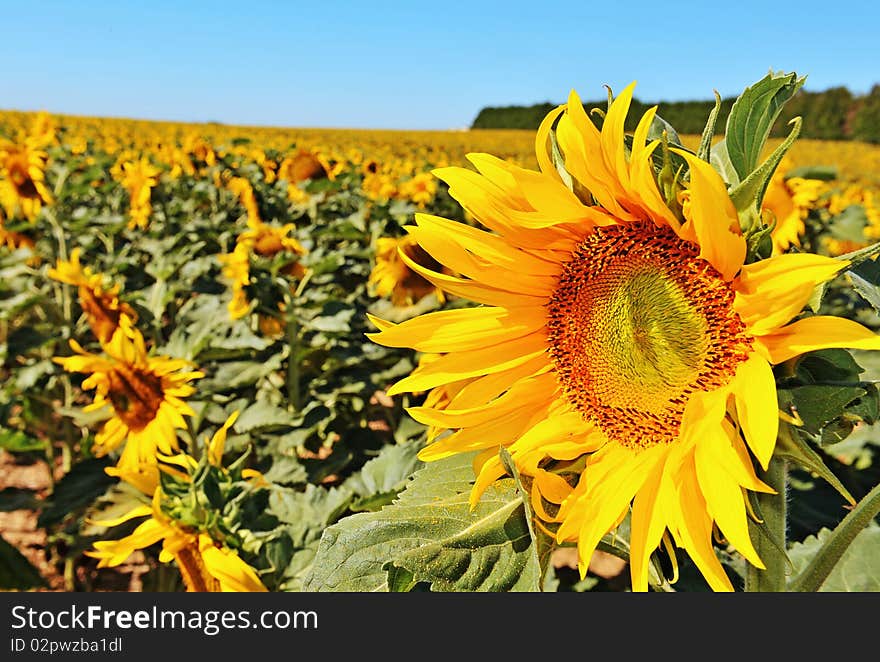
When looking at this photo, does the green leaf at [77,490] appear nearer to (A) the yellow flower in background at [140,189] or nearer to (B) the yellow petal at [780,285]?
(B) the yellow petal at [780,285]

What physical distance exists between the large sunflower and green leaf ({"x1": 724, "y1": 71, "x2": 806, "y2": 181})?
9 centimetres

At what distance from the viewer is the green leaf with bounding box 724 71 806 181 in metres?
0.87

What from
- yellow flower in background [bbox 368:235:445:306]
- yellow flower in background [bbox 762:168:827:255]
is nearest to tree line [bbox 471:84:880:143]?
yellow flower in background [bbox 762:168:827:255]

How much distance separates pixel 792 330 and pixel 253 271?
2.84 metres

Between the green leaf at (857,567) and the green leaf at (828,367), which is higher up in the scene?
the green leaf at (828,367)

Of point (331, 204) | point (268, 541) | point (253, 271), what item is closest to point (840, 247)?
point (331, 204)

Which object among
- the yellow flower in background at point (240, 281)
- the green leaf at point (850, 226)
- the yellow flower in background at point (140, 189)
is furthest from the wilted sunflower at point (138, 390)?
the green leaf at point (850, 226)

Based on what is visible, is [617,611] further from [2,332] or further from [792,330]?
[2,332]

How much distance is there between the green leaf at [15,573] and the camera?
9.10 ft

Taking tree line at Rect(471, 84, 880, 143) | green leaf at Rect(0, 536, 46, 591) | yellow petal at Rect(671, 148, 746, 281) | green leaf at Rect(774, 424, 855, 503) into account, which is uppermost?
tree line at Rect(471, 84, 880, 143)

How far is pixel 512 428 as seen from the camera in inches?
41.0

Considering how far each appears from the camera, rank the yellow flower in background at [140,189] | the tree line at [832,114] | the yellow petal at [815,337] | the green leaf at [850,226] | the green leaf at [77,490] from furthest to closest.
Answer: the tree line at [832,114]
the yellow flower in background at [140,189]
the green leaf at [850,226]
the green leaf at [77,490]
the yellow petal at [815,337]

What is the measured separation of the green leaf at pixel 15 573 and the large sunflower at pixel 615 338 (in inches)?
96.2

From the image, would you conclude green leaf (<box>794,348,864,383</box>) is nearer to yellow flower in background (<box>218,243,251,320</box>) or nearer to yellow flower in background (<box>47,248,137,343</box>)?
yellow flower in background (<box>218,243,251,320</box>)
